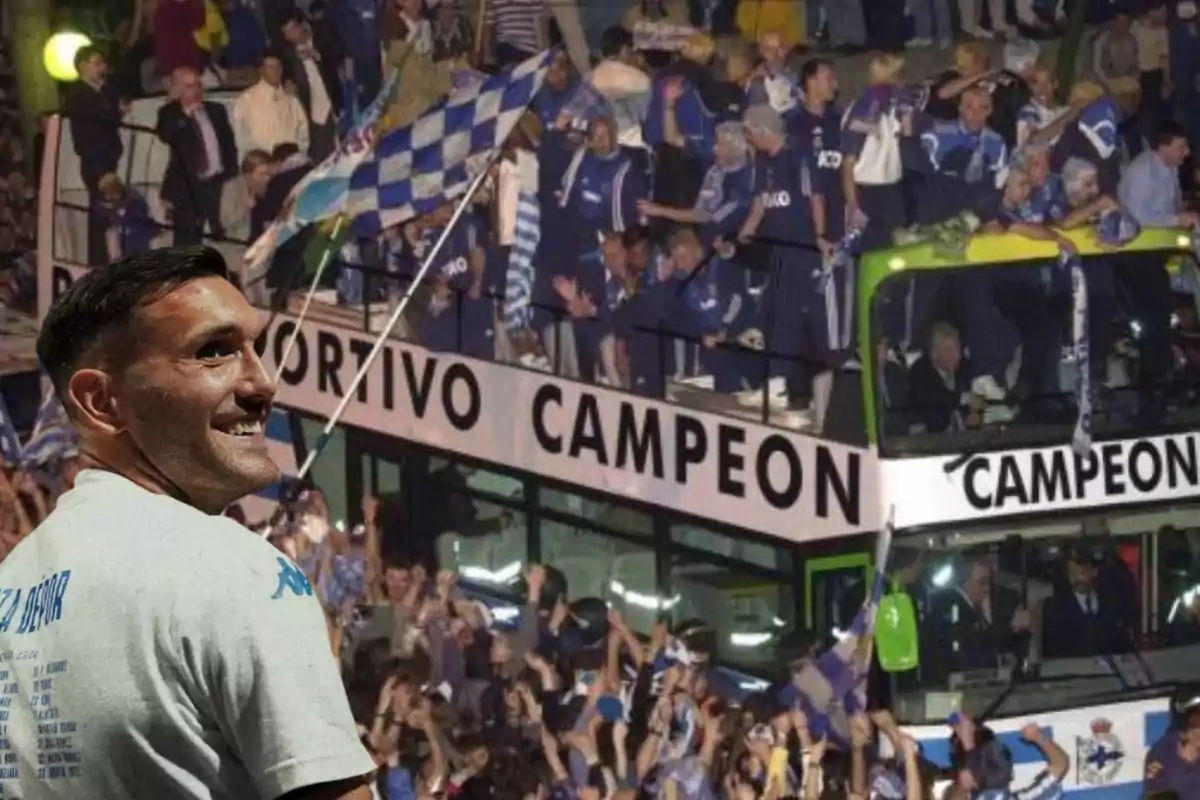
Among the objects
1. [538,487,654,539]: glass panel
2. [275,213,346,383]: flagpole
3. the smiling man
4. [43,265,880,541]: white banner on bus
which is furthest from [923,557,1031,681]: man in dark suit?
the smiling man

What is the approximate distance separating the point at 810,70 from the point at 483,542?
2.59 feet

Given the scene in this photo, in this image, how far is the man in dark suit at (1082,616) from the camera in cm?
221

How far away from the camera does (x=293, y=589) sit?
2.88 ft

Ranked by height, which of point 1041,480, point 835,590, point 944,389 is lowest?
point 835,590

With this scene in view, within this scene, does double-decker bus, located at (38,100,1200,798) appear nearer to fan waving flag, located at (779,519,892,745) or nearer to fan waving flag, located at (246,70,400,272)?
fan waving flag, located at (779,519,892,745)

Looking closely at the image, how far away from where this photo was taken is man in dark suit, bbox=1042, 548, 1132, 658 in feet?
7.27

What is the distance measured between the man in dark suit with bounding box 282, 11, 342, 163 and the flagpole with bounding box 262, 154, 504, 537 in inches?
9.6

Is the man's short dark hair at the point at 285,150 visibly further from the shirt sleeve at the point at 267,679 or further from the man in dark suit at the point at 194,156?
the shirt sleeve at the point at 267,679

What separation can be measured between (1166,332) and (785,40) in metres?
0.61

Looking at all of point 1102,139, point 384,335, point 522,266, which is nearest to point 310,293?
point 384,335

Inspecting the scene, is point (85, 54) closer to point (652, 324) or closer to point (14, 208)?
point (14, 208)

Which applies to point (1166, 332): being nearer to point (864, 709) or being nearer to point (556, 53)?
point (864, 709)

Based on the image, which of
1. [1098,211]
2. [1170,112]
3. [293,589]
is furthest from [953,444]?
[293,589]

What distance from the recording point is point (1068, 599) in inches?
87.5
